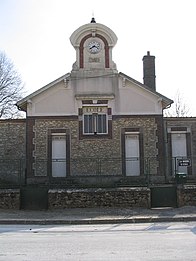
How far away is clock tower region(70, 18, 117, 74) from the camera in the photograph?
27484 mm

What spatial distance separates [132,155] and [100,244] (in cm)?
1600

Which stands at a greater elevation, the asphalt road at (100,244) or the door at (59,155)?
the door at (59,155)

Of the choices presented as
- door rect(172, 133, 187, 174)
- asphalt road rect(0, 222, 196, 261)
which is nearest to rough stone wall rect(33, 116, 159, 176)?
door rect(172, 133, 187, 174)

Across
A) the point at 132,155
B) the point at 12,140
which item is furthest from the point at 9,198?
the point at 132,155

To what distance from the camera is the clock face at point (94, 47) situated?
2762 cm

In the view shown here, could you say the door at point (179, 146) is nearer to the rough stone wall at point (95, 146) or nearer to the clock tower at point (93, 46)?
the rough stone wall at point (95, 146)

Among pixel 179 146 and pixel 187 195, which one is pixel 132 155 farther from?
pixel 187 195

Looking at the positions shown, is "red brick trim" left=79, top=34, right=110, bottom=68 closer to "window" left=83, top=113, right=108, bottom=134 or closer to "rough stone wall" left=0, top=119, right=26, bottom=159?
"window" left=83, top=113, right=108, bottom=134

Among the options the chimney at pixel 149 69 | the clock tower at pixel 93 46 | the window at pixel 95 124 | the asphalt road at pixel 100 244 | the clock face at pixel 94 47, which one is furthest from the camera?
the chimney at pixel 149 69

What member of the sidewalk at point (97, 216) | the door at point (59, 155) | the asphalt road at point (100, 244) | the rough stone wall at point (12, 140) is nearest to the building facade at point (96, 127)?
the door at point (59, 155)

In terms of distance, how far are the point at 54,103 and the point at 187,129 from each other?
8618 millimetres

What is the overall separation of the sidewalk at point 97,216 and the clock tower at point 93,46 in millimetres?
10563

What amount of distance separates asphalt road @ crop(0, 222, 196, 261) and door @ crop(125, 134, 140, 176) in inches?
453

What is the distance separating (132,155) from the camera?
26.7 m
